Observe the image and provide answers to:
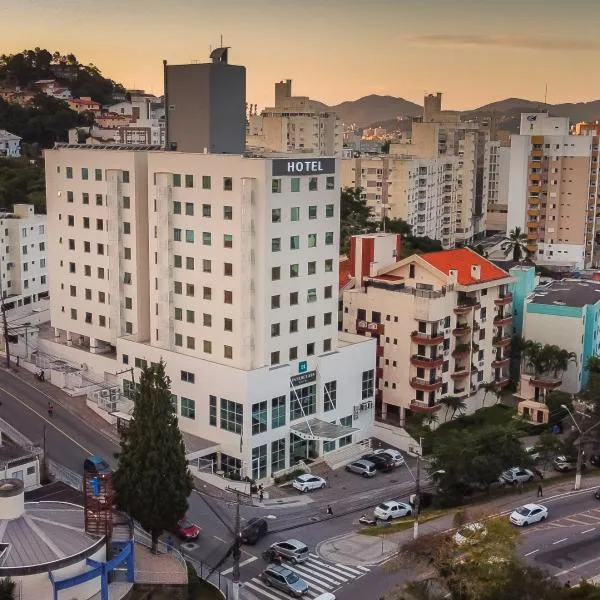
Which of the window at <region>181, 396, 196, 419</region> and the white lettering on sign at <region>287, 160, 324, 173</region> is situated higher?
the white lettering on sign at <region>287, 160, 324, 173</region>

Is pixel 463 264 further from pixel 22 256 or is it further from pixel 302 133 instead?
pixel 302 133

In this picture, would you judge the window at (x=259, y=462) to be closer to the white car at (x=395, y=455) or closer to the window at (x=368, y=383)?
the white car at (x=395, y=455)

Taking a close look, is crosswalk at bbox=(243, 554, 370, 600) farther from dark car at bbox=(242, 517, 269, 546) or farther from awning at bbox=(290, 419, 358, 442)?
awning at bbox=(290, 419, 358, 442)

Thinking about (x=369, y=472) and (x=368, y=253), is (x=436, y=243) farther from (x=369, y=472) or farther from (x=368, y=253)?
(x=369, y=472)

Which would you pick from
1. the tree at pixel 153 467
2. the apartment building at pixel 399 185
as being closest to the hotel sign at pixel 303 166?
the tree at pixel 153 467

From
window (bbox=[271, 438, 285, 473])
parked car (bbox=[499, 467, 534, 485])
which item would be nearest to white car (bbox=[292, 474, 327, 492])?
window (bbox=[271, 438, 285, 473])

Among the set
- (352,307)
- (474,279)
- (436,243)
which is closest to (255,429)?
(352,307)
